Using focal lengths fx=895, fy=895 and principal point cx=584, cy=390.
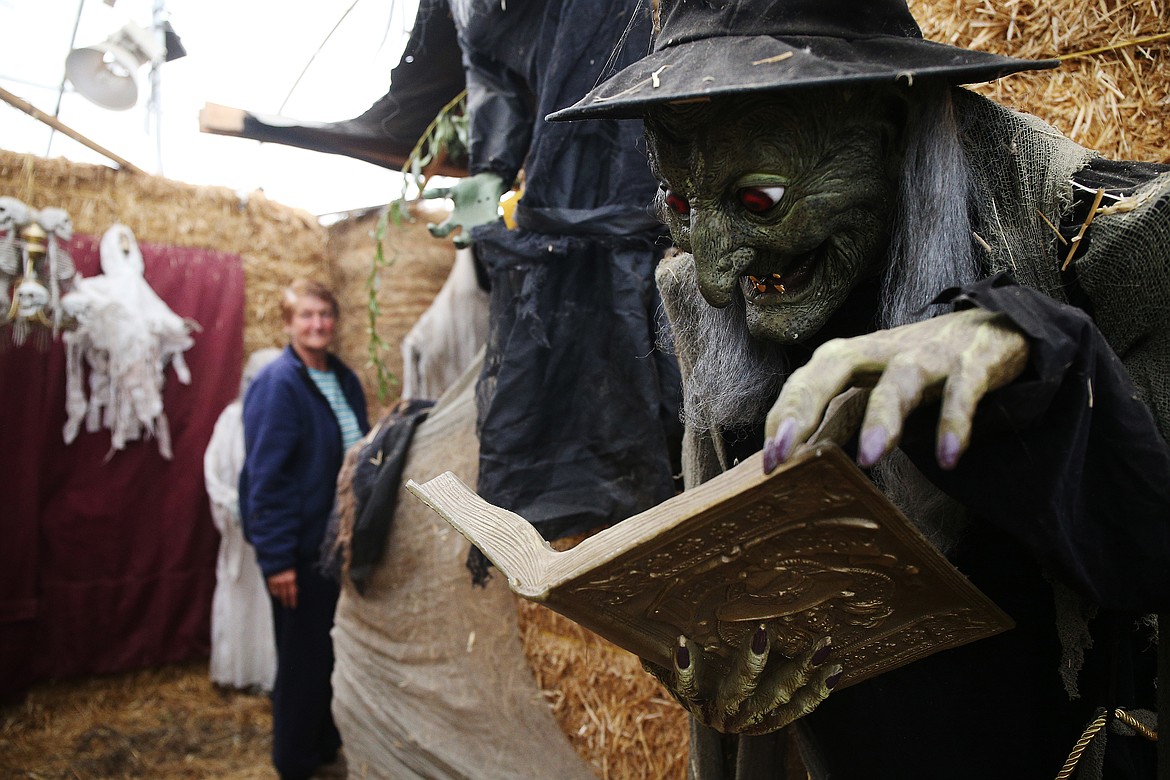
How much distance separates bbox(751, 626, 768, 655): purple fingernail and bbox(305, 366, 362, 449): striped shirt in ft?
10.5

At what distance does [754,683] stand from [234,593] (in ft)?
14.9

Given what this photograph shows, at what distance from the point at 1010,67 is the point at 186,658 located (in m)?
5.50

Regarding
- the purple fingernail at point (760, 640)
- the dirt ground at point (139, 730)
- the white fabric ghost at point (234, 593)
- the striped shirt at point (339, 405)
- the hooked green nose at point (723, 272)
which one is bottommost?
the dirt ground at point (139, 730)

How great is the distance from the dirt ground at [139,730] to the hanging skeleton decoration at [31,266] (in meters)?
1.97

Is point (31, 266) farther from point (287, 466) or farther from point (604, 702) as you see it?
point (604, 702)

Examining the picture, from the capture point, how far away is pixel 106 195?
5074mm

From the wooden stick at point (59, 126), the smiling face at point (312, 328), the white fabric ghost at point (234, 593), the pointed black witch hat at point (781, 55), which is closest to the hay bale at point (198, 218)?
the wooden stick at point (59, 126)

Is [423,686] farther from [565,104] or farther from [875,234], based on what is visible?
[875,234]

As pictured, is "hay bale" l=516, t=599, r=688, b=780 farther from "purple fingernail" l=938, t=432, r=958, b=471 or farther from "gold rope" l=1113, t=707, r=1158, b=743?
"purple fingernail" l=938, t=432, r=958, b=471

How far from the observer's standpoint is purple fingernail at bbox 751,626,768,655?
43.3 inches

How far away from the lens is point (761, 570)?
1.01 metres

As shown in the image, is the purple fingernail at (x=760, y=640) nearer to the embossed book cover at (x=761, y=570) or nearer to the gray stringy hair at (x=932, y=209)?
the embossed book cover at (x=761, y=570)

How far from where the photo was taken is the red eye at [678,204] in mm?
1189

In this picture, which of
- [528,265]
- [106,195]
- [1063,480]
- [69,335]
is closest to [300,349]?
[69,335]
